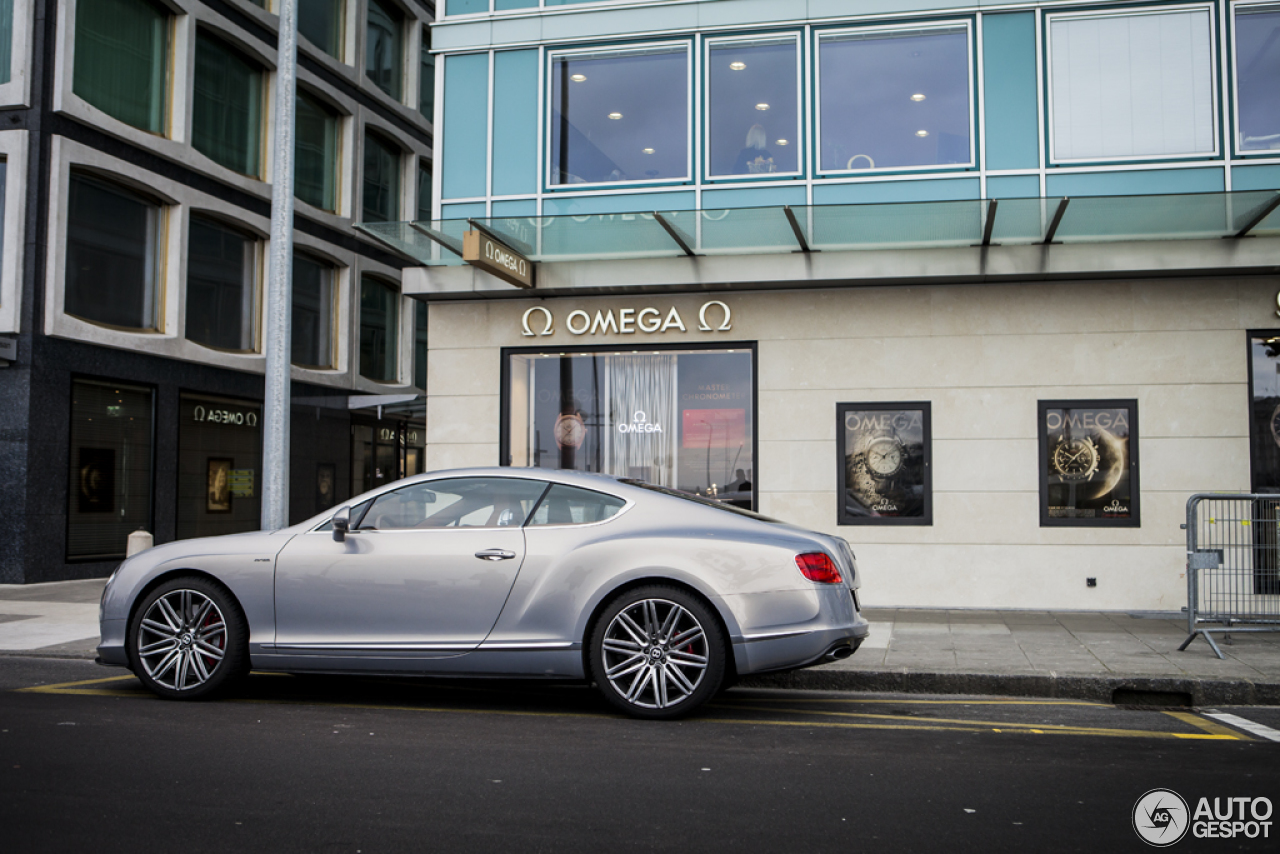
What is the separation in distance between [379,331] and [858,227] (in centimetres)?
1719

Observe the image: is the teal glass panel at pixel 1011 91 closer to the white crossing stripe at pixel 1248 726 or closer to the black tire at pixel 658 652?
the white crossing stripe at pixel 1248 726

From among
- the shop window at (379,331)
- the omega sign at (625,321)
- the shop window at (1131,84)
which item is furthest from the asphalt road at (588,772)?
the shop window at (379,331)

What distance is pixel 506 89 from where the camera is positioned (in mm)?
12773

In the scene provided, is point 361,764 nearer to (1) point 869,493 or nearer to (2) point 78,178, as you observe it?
(1) point 869,493

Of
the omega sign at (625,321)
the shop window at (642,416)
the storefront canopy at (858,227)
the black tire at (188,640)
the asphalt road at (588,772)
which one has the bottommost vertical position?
the asphalt road at (588,772)

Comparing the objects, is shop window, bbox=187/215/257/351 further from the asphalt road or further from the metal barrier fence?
the metal barrier fence

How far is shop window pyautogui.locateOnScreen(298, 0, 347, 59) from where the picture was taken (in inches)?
907

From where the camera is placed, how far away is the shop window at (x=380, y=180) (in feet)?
83.0

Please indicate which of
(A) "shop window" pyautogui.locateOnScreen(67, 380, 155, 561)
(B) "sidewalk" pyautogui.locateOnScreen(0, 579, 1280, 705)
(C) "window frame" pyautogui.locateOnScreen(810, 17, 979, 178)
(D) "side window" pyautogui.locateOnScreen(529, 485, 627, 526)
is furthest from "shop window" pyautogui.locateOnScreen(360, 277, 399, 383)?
(D) "side window" pyautogui.locateOnScreen(529, 485, 627, 526)

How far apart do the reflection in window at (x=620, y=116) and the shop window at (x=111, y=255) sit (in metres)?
8.69

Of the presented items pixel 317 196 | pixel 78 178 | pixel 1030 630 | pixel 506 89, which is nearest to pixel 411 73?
pixel 317 196

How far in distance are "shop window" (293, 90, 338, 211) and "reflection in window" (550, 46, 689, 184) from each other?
11925 millimetres

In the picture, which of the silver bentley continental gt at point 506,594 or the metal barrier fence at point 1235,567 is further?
the metal barrier fence at point 1235,567

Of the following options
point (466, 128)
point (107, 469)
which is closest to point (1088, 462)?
point (466, 128)
